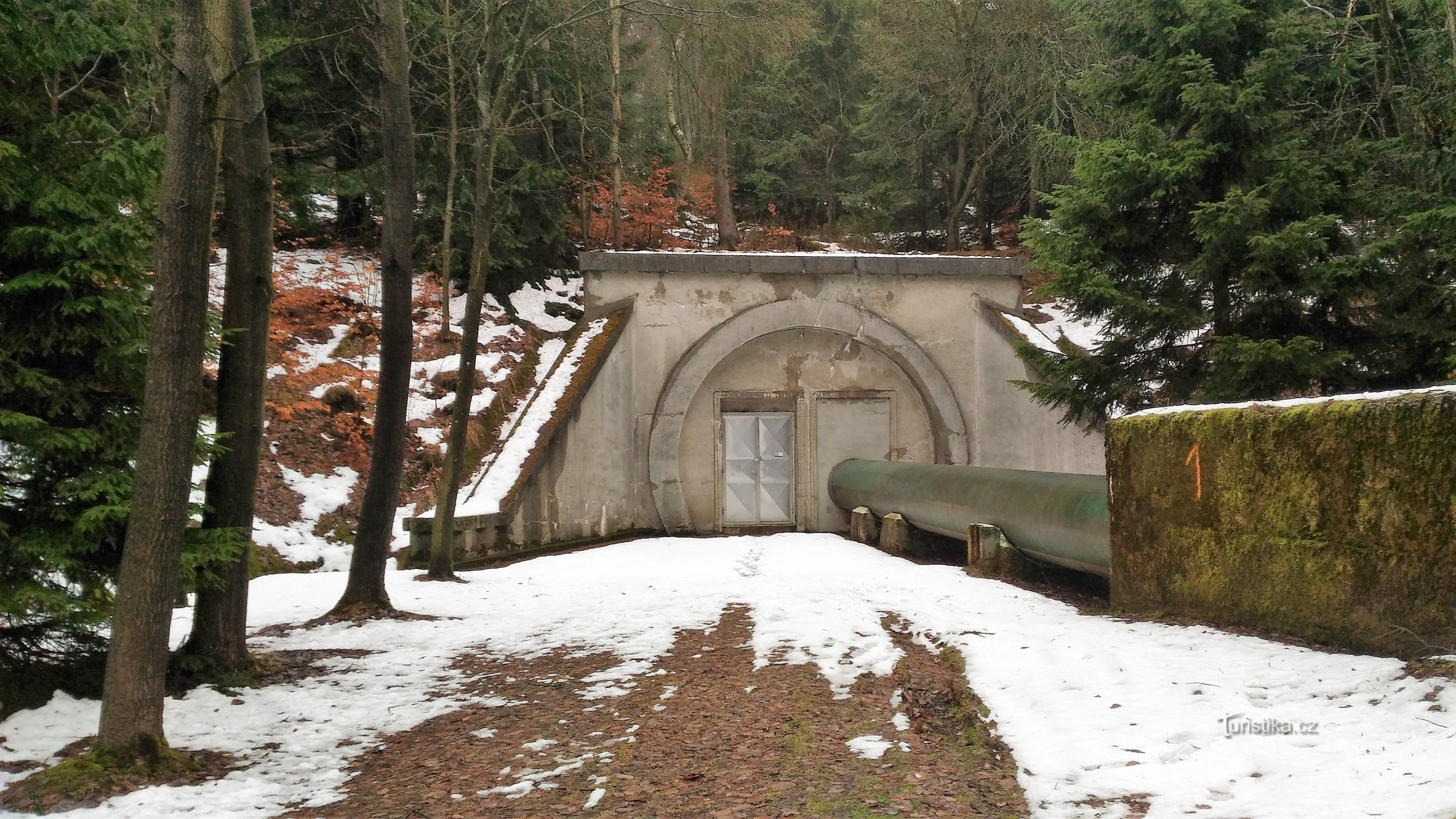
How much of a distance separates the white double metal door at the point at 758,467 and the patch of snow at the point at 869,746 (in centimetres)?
1210

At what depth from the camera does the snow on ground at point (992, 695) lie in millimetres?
3373

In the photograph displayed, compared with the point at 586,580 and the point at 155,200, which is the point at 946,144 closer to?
the point at 586,580

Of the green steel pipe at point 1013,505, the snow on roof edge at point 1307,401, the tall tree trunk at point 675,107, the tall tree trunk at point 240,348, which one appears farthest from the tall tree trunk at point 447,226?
the snow on roof edge at point 1307,401

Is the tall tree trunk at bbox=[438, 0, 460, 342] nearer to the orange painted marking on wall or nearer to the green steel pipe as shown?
the green steel pipe

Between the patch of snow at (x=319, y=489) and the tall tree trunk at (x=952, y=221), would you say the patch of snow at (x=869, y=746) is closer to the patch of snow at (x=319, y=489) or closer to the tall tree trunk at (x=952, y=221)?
the patch of snow at (x=319, y=489)

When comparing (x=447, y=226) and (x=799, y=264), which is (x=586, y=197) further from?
(x=799, y=264)

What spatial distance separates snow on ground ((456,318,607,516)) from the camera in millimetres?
12398

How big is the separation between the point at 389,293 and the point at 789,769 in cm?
550

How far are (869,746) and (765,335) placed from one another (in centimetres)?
1234

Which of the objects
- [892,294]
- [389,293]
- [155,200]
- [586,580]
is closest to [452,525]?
[586,580]

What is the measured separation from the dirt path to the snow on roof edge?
6.74 feet

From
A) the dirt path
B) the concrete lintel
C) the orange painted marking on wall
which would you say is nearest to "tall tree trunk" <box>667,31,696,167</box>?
the concrete lintel

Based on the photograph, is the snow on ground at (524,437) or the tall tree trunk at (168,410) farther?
the snow on ground at (524,437)

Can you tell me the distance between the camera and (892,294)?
16.5 metres
